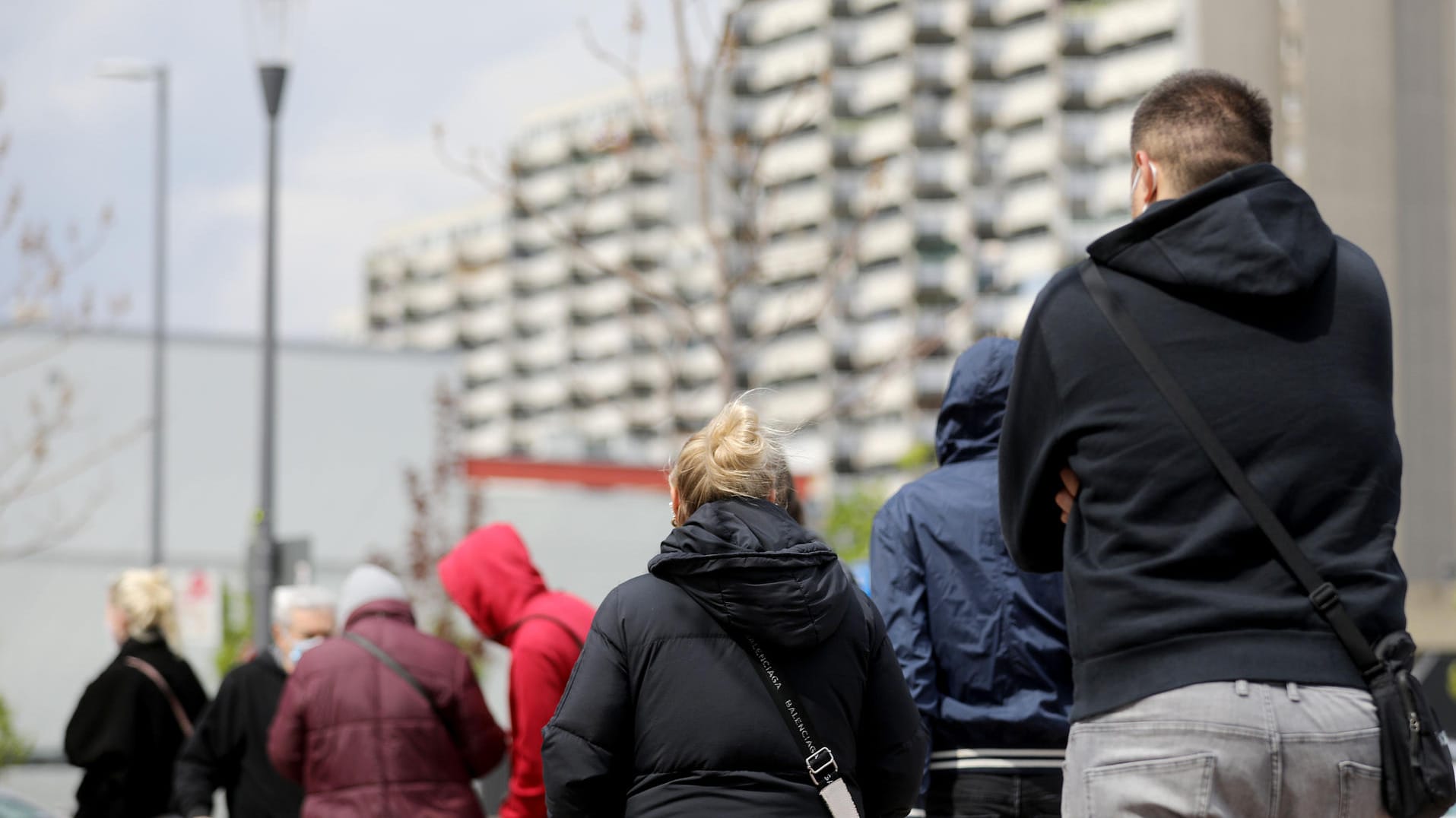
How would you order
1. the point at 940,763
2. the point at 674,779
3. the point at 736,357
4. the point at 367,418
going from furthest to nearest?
the point at 367,418, the point at 736,357, the point at 940,763, the point at 674,779

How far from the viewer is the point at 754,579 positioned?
3.97 m

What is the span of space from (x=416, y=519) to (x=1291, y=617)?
33.0 metres

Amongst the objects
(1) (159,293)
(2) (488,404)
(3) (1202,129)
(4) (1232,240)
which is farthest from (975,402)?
(2) (488,404)

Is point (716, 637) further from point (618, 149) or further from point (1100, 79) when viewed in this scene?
point (1100, 79)

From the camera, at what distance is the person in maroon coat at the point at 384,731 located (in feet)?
22.3

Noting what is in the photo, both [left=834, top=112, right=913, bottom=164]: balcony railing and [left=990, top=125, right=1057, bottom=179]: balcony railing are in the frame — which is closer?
[left=990, top=125, right=1057, bottom=179]: balcony railing

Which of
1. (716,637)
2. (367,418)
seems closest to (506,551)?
(716,637)

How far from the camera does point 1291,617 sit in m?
2.80

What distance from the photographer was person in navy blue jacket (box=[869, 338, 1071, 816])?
15.9 feet

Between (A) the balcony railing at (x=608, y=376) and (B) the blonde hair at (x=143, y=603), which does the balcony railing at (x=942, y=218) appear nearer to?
(A) the balcony railing at (x=608, y=376)

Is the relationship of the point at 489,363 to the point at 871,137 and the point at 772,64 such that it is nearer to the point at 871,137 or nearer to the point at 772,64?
the point at 772,64

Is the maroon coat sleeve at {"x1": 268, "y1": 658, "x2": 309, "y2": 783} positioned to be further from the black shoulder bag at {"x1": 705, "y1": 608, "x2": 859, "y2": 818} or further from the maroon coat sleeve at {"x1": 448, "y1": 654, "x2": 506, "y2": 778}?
the black shoulder bag at {"x1": 705, "y1": 608, "x2": 859, "y2": 818}

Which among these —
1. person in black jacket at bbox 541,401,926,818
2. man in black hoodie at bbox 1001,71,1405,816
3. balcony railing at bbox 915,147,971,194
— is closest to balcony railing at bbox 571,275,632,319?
balcony railing at bbox 915,147,971,194

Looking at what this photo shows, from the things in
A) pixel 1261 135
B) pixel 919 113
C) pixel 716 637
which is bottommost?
pixel 716 637
